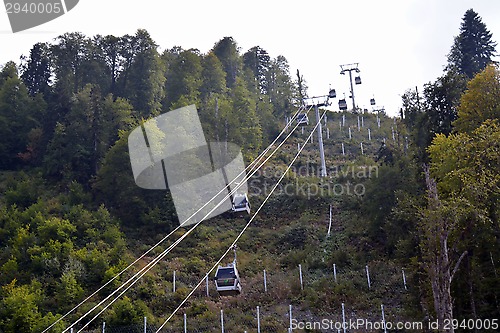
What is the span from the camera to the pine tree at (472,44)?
142ft

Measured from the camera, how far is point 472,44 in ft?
145

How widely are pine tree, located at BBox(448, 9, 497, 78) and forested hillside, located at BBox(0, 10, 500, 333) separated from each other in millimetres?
134

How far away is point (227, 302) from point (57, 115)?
27.5 meters

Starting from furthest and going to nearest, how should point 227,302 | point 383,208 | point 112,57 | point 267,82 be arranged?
point 267,82 < point 112,57 < point 383,208 < point 227,302

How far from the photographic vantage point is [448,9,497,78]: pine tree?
142 ft

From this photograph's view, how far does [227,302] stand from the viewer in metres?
22.5

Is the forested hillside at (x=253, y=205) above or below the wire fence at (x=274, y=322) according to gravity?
above

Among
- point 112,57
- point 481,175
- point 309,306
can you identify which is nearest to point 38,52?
point 112,57

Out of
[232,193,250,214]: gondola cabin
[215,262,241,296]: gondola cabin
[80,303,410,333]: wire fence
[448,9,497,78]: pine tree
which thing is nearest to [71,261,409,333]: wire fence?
[80,303,410,333]: wire fence

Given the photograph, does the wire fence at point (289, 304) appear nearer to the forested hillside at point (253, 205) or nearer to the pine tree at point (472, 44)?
the forested hillside at point (253, 205)

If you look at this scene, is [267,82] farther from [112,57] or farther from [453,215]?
[453,215]

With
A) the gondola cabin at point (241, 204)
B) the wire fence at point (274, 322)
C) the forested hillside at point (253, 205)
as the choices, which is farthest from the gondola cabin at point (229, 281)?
the gondola cabin at point (241, 204)

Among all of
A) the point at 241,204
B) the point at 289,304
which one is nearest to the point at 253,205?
the point at 241,204

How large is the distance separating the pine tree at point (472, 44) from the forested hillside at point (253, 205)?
0.13 metres
